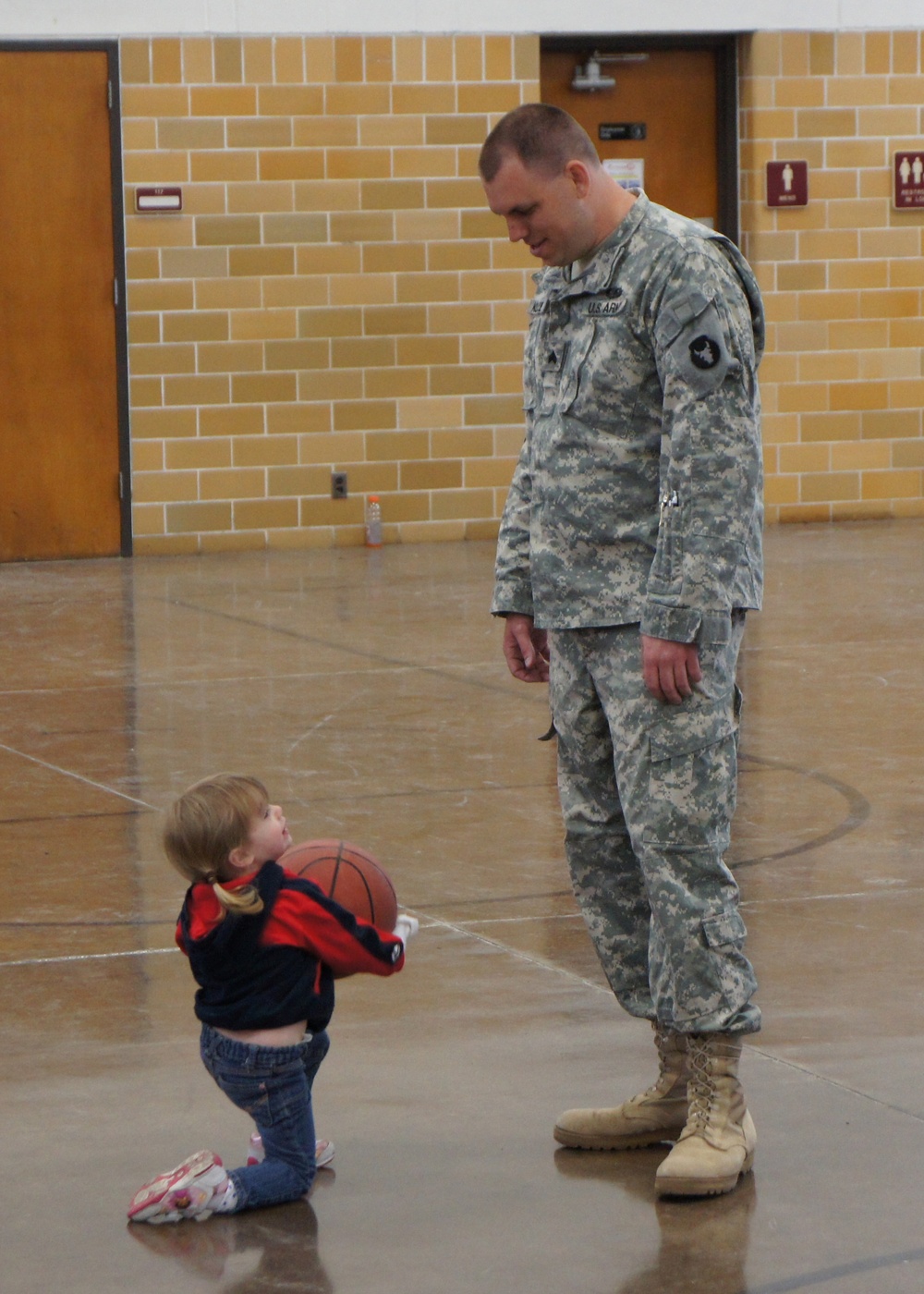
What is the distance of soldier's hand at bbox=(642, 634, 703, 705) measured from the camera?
3314mm

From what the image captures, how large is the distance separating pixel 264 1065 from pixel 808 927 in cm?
198

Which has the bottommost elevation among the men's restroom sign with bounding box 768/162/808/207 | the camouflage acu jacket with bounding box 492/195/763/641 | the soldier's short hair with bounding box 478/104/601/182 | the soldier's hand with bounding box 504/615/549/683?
the soldier's hand with bounding box 504/615/549/683

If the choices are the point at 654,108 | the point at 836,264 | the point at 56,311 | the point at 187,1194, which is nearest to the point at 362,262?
the point at 56,311

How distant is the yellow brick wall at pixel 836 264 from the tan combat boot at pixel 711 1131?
11082 millimetres

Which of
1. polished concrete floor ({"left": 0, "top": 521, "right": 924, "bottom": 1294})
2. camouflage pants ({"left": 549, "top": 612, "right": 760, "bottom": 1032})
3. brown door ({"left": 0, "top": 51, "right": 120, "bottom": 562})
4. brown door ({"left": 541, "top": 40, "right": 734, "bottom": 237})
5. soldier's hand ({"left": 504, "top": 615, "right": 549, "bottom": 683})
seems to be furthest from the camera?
brown door ({"left": 541, "top": 40, "right": 734, "bottom": 237})

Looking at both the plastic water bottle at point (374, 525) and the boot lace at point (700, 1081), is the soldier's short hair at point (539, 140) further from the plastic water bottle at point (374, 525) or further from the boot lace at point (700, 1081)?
the plastic water bottle at point (374, 525)

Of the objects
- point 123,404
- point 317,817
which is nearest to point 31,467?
point 123,404

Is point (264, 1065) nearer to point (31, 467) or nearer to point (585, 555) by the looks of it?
point (585, 555)

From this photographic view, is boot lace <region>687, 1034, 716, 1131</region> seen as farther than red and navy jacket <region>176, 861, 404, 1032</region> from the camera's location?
Yes

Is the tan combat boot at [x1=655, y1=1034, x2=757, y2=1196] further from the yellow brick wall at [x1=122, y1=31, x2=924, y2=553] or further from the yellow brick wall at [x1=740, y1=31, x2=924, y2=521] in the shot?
the yellow brick wall at [x1=740, y1=31, x2=924, y2=521]

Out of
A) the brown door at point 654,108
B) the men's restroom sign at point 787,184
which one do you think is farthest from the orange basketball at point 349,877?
the men's restroom sign at point 787,184

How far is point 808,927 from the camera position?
4.96 metres

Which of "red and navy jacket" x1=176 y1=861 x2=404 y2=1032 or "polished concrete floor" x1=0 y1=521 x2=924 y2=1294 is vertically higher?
"red and navy jacket" x1=176 y1=861 x2=404 y2=1032

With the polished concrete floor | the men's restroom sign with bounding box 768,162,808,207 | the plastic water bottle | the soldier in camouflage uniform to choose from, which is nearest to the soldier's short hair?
the soldier in camouflage uniform
